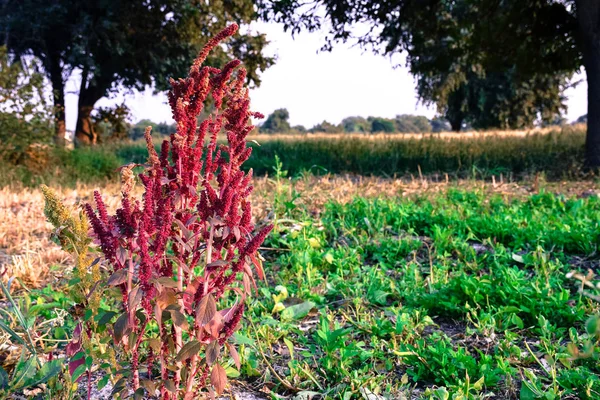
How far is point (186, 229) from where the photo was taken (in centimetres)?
152

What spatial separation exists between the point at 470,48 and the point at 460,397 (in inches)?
464

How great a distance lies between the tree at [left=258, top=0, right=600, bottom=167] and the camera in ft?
34.2

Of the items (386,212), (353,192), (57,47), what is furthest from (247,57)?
(386,212)

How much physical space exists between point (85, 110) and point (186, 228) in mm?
22192

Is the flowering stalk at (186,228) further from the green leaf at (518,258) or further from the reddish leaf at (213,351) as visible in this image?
the green leaf at (518,258)

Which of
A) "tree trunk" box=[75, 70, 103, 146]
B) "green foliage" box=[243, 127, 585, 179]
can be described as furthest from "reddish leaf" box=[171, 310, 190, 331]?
"tree trunk" box=[75, 70, 103, 146]

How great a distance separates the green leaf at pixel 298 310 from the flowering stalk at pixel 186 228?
3.83ft

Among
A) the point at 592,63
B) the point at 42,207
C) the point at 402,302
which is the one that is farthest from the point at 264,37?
the point at 402,302

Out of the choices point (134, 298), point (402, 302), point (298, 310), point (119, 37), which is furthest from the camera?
point (119, 37)

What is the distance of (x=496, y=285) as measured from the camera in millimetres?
3211

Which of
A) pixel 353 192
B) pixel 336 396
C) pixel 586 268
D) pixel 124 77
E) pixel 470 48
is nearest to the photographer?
pixel 336 396

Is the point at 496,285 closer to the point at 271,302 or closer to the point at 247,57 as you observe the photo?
the point at 271,302

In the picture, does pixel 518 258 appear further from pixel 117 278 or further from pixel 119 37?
A: pixel 119 37

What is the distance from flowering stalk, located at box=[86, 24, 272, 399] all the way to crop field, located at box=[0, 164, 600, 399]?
273 millimetres
